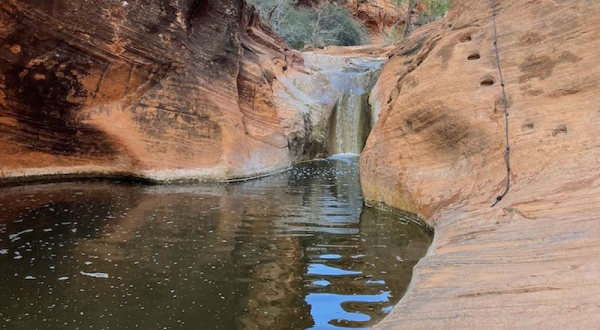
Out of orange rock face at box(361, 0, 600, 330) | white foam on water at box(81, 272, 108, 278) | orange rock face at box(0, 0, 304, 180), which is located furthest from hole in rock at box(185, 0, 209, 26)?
white foam on water at box(81, 272, 108, 278)

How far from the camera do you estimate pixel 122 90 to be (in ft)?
31.7

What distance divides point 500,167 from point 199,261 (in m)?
3.00

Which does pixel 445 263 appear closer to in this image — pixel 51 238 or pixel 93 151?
pixel 51 238

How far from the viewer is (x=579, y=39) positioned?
5184 millimetres

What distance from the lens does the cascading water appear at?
15.8 metres

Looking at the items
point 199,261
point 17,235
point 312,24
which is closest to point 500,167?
point 199,261

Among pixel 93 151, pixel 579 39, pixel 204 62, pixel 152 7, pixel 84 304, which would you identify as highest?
pixel 152 7

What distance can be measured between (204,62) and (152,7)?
4.95 feet

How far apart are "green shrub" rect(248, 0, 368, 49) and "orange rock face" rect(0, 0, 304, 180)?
15.6 metres

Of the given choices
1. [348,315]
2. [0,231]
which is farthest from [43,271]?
[348,315]

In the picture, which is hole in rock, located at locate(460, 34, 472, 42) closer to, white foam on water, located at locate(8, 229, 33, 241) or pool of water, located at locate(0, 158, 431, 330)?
pool of water, located at locate(0, 158, 431, 330)

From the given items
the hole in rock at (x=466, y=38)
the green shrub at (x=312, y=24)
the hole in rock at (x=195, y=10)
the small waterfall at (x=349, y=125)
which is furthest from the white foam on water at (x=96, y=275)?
the green shrub at (x=312, y=24)

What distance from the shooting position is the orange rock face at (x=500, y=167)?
2.70 m

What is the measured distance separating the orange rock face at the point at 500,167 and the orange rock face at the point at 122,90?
12.6 ft
